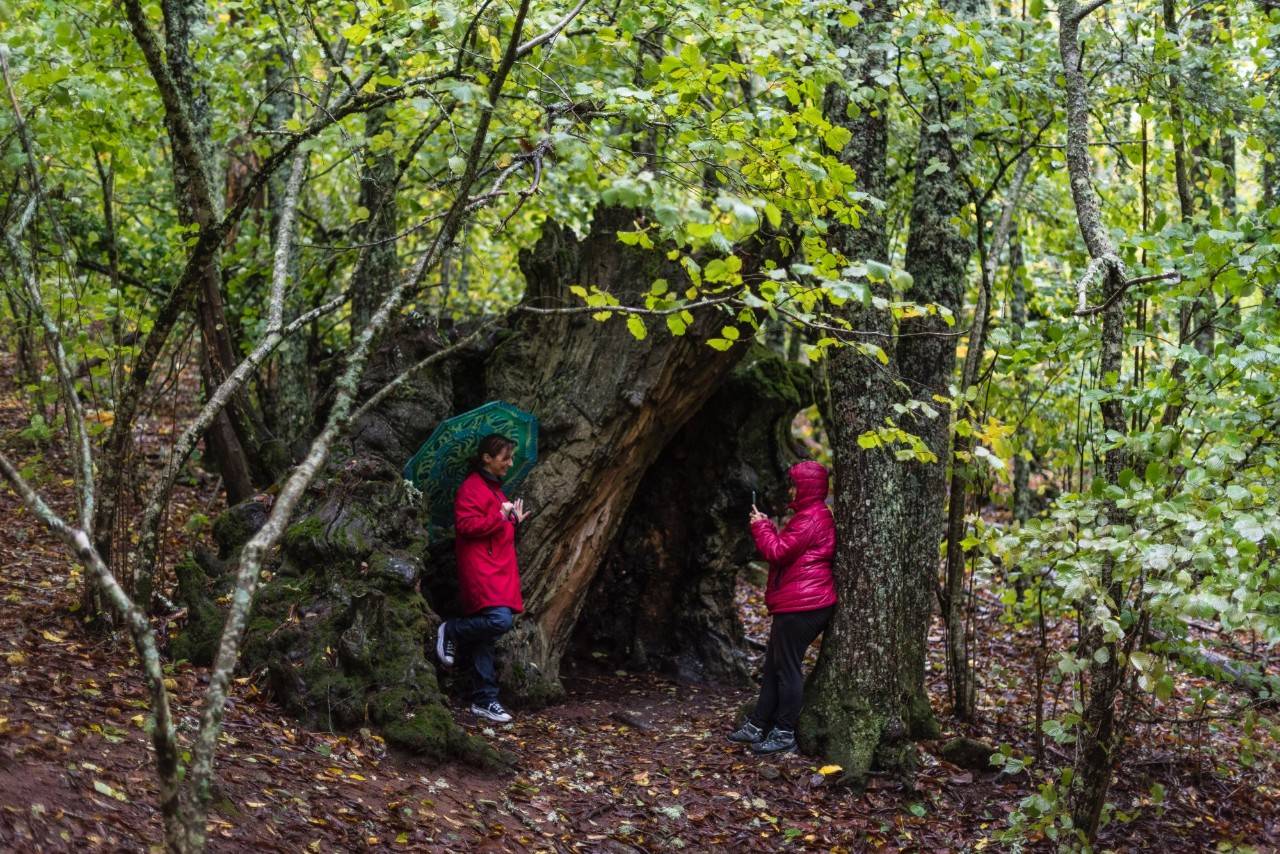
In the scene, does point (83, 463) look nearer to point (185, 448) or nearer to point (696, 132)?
point (185, 448)

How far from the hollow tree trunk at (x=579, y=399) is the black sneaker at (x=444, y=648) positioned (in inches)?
20.4

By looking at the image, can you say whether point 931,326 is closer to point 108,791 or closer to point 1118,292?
point 1118,292

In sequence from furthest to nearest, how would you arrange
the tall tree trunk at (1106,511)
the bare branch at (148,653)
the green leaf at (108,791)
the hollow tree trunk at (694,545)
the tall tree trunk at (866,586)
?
the hollow tree trunk at (694,545)
the tall tree trunk at (866,586)
the tall tree trunk at (1106,511)
the green leaf at (108,791)
the bare branch at (148,653)

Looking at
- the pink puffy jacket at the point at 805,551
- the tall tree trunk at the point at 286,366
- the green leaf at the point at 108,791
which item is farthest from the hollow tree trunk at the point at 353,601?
the tall tree trunk at the point at 286,366

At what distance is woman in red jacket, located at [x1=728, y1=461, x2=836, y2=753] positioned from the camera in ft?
21.4

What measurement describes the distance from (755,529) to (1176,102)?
4.21 m

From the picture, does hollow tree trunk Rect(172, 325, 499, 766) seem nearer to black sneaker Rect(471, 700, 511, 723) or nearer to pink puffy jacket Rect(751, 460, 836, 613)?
black sneaker Rect(471, 700, 511, 723)

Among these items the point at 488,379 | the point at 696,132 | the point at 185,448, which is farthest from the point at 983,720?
the point at 185,448

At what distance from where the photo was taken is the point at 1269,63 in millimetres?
6809

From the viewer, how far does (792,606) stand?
6609 mm

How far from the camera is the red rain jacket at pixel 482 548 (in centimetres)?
662

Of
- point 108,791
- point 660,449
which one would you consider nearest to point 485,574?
point 660,449

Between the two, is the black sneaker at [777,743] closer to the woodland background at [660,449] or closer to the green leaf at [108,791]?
the woodland background at [660,449]

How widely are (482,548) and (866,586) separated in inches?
104
